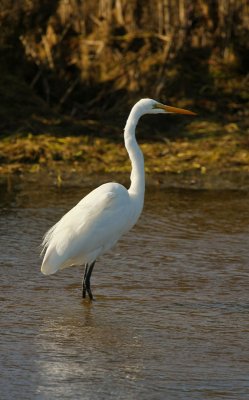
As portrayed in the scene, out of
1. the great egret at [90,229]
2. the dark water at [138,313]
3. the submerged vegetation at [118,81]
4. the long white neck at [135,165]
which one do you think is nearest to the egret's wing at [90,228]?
the great egret at [90,229]

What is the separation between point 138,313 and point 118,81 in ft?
28.4

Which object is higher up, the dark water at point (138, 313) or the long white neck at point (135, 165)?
the long white neck at point (135, 165)

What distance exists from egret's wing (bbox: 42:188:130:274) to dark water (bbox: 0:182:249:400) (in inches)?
14.6

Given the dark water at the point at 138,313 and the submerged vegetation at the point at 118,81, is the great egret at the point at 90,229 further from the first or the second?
the submerged vegetation at the point at 118,81

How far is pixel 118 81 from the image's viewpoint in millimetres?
15445


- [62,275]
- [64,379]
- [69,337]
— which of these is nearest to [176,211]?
[62,275]

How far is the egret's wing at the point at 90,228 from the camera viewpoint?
7566 mm

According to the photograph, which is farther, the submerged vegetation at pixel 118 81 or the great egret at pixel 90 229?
the submerged vegetation at pixel 118 81

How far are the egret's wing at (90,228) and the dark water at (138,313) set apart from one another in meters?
0.37

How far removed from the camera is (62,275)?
8531mm

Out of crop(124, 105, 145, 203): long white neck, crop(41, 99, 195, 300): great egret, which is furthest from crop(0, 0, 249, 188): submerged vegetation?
crop(41, 99, 195, 300): great egret

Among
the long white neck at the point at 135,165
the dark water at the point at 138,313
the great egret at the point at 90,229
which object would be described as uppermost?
the long white neck at the point at 135,165

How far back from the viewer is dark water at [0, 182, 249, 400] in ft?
18.5

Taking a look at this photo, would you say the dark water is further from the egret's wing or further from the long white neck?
the long white neck
